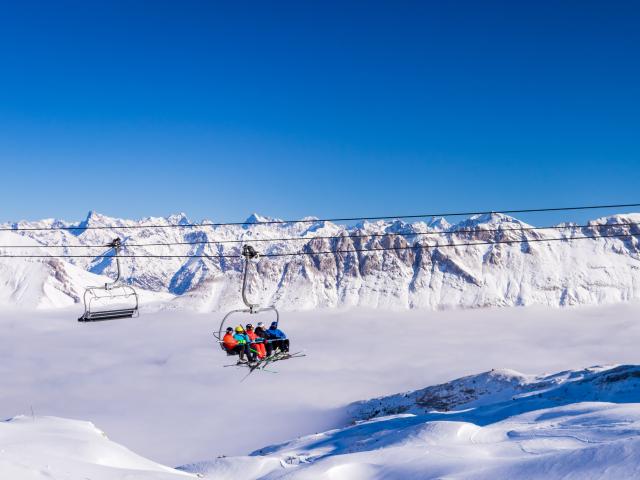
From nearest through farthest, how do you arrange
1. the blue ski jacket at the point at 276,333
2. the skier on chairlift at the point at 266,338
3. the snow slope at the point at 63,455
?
the snow slope at the point at 63,455
the skier on chairlift at the point at 266,338
the blue ski jacket at the point at 276,333

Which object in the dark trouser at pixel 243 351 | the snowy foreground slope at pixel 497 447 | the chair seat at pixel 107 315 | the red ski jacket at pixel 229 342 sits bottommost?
the snowy foreground slope at pixel 497 447

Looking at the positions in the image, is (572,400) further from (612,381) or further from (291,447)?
(291,447)

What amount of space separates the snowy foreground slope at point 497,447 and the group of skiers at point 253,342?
893 cm

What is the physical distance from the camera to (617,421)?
151 feet

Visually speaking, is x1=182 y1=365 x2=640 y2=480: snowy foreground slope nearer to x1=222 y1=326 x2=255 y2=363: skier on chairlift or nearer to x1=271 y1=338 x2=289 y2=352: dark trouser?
x1=271 y1=338 x2=289 y2=352: dark trouser

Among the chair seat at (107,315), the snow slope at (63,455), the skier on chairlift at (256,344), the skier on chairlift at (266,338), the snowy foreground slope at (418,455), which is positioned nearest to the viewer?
the snow slope at (63,455)

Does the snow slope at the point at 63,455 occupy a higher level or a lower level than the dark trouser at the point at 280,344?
lower

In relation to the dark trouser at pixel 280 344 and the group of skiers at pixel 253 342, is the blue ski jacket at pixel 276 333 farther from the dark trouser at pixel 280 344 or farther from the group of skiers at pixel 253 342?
the dark trouser at pixel 280 344

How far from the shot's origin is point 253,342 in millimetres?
30750

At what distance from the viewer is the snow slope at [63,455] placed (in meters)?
22.5

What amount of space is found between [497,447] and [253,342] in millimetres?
16365

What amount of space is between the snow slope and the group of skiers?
610 cm

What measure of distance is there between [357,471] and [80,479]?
18.0 metres

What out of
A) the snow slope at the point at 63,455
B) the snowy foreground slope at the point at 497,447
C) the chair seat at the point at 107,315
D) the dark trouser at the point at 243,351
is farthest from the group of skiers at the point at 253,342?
the snowy foreground slope at the point at 497,447
